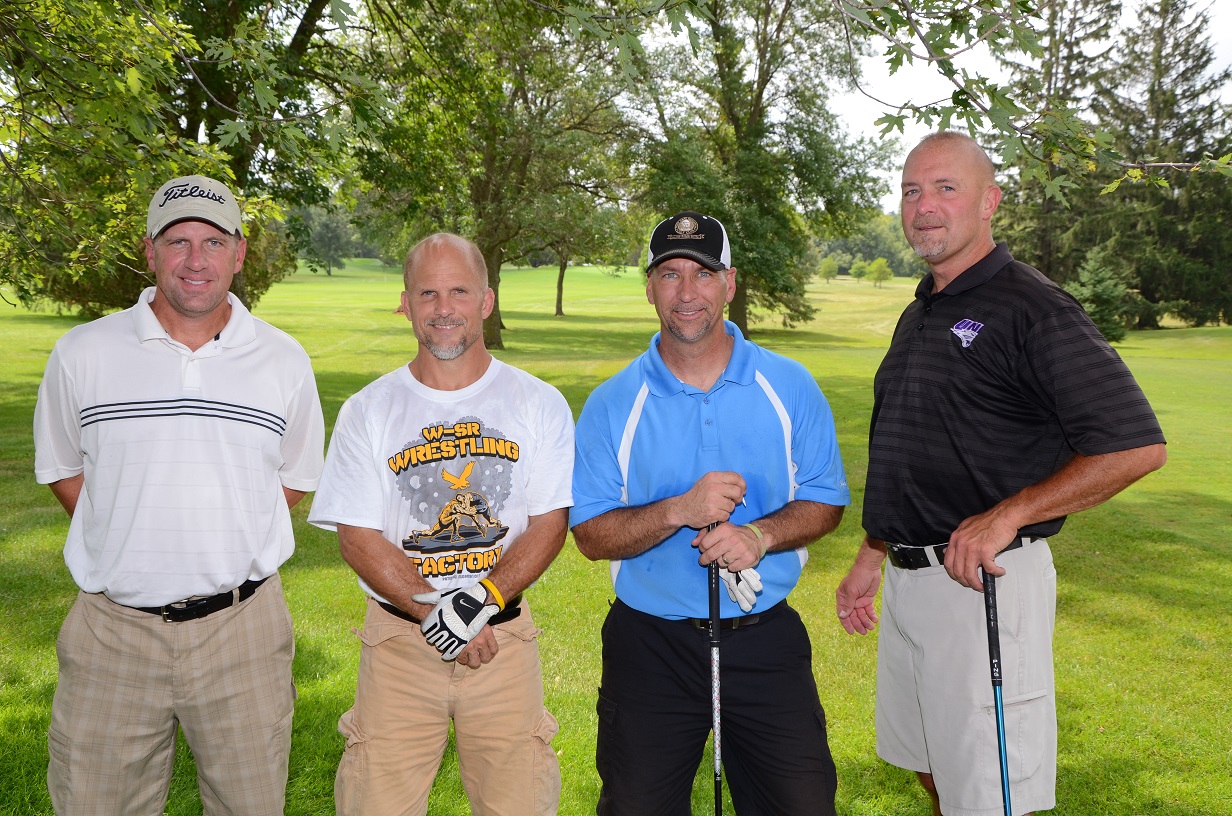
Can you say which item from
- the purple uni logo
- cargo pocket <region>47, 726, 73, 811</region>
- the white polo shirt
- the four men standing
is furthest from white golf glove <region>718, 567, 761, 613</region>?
cargo pocket <region>47, 726, 73, 811</region>

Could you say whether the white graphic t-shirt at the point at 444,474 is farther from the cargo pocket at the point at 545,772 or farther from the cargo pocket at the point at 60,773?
the cargo pocket at the point at 60,773

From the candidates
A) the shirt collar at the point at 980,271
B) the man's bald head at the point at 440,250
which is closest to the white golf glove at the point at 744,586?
the shirt collar at the point at 980,271

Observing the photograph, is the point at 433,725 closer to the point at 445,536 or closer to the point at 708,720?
the point at 445,536

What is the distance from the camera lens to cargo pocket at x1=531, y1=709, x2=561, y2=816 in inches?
138

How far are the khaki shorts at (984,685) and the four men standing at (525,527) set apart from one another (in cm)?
1

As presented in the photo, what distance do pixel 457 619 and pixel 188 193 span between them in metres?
2.06

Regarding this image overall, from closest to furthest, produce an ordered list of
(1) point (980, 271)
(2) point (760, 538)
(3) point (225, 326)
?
(2) point (760, 538)
(1) point (980, 271)
(3) point (225, 326)

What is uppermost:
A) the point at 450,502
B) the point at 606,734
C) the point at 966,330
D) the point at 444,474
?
the point at 966,330

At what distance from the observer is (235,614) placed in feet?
12.0

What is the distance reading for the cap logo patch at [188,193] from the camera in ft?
12.3

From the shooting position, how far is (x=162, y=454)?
3.54 meters

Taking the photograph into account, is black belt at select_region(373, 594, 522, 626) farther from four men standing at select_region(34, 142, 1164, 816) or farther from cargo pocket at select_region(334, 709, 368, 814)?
cargo pocket at select_region(334, 709, 368, 814)

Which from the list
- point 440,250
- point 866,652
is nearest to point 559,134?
point 866,652

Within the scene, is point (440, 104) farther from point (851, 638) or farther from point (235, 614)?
point (235, 614)
